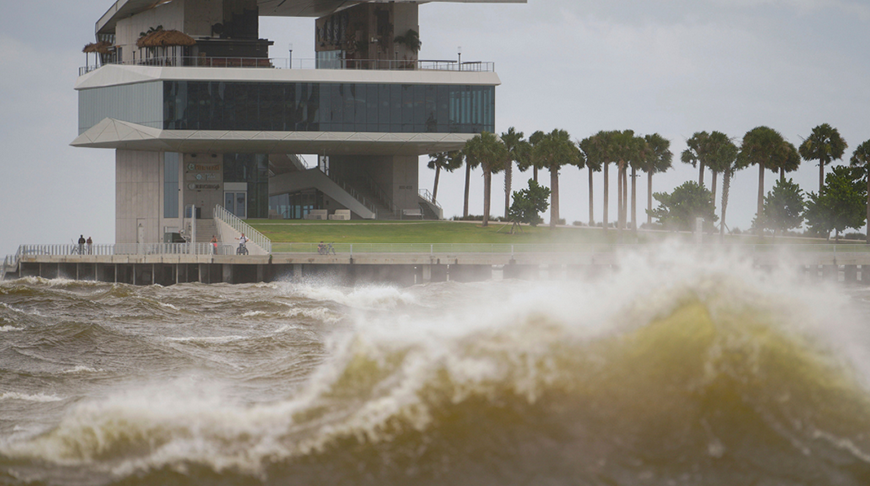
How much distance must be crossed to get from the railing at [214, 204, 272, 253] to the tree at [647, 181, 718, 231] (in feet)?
108

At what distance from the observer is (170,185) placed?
2534 inches

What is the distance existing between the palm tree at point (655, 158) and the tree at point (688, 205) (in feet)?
11.8

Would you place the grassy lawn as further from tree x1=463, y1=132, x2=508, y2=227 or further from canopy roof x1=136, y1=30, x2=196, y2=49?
canopy roof x1=136, y1=30, x2=196, y2=49

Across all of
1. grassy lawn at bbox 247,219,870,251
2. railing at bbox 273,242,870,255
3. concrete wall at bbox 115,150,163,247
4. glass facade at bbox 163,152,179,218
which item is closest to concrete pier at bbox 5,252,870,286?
railing at bbox 273,242,870,255

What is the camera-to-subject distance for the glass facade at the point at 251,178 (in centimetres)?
6519

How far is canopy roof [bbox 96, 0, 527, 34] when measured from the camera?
63.8m

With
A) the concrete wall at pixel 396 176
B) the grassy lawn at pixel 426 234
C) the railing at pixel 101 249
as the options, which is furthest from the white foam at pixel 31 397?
the concrete wall at pixel 396 176

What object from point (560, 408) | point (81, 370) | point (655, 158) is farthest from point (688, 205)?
point (560, 408)

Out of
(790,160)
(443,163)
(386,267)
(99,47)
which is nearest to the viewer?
(386,267)

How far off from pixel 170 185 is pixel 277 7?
18446 millimetres

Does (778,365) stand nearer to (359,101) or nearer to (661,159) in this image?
(359,101)

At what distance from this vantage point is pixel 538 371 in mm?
6531

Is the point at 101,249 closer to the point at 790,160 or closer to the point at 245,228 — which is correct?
the point at 245,228

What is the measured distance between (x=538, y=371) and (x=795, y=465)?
1925mm
